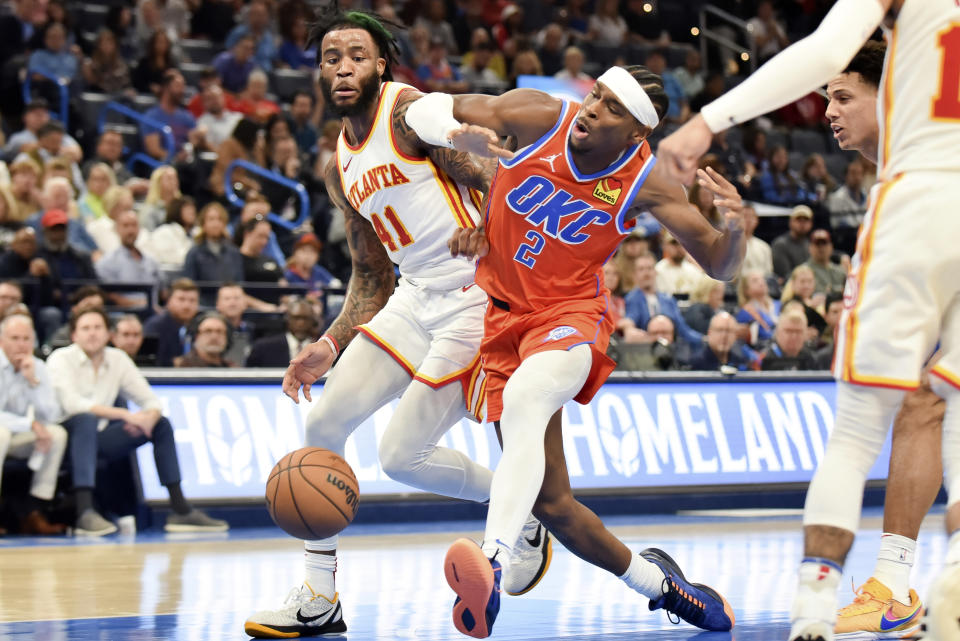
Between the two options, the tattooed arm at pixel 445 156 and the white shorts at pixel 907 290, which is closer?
the white shorts at pixel 907 290

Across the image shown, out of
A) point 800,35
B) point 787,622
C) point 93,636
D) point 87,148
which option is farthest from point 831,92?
point 800,35

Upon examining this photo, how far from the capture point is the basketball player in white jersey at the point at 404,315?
223 inches

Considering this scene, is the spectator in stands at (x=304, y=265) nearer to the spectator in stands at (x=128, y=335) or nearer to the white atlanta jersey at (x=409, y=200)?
the spectator in stands at (x=128, y=335)

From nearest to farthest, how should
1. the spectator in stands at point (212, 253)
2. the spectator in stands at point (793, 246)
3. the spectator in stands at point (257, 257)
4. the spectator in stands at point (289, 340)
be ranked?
the spectator in stands at point (289, 340), the spectator in stands at point (212, 253), the spectator in stands at point (257, 257), the spectator in stands at point (793, 246)

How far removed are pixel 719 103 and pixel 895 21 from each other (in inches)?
25.9

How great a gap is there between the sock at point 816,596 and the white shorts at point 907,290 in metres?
0.53

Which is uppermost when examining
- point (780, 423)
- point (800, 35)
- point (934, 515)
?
point (800, 35)

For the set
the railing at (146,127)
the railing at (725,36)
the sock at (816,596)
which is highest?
the railing at (725,36)

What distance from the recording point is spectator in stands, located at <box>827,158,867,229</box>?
58.2 feet

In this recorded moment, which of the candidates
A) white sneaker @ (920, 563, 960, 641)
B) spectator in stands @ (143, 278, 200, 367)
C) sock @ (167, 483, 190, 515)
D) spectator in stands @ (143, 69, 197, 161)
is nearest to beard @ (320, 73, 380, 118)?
white sneaker @ (920, 563, 960, 641)

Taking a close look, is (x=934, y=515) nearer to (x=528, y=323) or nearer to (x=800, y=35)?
(x=528, y=323)

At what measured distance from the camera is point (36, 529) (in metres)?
9.83

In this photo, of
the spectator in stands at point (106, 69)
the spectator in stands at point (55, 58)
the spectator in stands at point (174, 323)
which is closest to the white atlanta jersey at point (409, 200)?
the spectator in stands at point (174, 323)

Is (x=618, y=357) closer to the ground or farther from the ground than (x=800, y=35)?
closer to the ground
